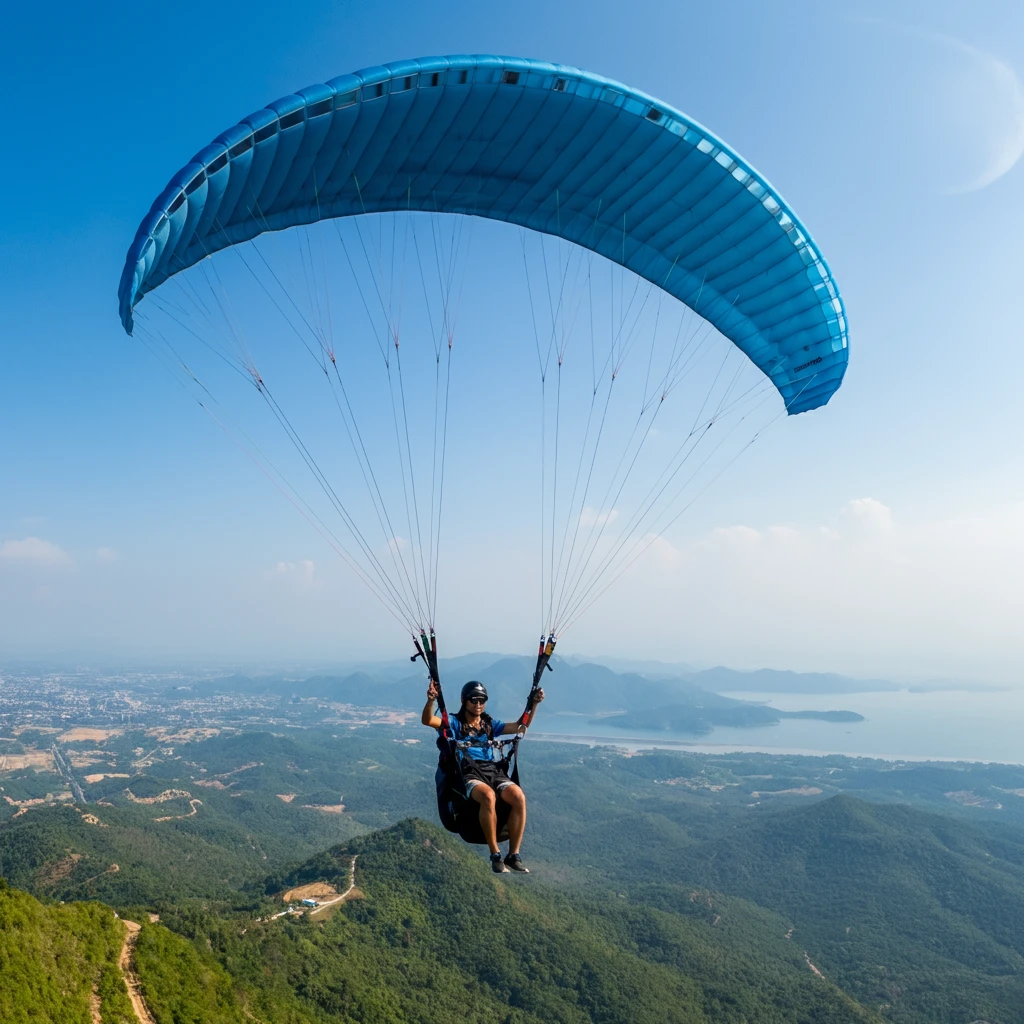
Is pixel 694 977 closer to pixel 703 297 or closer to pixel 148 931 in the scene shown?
pixel 148 931

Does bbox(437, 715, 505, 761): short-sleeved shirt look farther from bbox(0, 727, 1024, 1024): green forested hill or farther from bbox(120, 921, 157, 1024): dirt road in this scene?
bbox(0, 727, 1024, 1024): green forested hill

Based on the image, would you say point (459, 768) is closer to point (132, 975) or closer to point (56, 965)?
point (56, 965)

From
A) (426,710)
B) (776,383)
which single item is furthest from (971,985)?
(426,710)

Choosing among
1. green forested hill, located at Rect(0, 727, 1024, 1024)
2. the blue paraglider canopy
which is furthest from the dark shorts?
green forested hill, located at Rect(0, 727, 1024, 1024)

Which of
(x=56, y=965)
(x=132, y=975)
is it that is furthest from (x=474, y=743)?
(x=132, y=975)

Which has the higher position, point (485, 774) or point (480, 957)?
point (485, 774)

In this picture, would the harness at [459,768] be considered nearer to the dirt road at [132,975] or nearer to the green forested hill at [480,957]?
the dirt road at [132,975]

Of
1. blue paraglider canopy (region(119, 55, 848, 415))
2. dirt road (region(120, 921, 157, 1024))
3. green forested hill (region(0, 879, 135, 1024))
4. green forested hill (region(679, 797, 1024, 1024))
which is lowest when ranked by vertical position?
green forested hill (region(679, 797, 1024, 1024))
